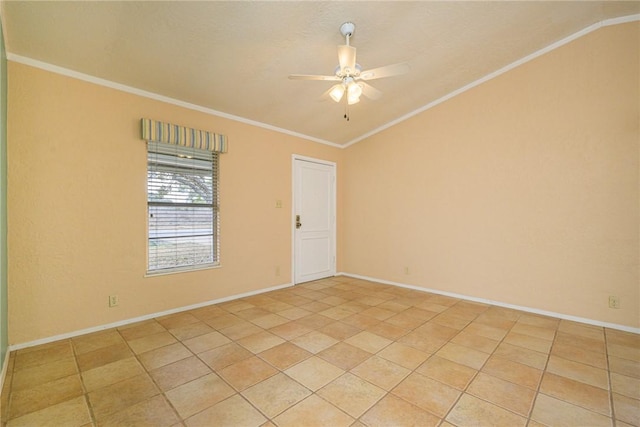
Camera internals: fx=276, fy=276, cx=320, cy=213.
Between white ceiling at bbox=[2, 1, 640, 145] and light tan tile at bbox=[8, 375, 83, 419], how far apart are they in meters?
2.72

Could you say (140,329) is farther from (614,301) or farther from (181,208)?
(614,301)

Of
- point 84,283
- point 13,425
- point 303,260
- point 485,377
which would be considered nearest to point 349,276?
point 303,260

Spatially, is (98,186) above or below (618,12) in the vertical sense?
below

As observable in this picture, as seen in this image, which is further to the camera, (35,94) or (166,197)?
(166,197)

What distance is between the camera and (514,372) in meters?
2.14

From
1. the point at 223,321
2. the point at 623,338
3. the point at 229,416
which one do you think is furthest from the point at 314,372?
the point at 623,338

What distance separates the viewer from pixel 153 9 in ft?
6.97

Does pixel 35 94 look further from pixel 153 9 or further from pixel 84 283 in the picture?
pixel 84 283

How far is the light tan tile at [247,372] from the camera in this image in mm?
2008

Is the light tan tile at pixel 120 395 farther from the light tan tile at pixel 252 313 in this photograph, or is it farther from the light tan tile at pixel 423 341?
the light tan tile at pixel 423 341

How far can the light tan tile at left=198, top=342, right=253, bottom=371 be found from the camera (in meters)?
2.26

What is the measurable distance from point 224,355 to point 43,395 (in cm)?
117

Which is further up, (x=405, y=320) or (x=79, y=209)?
→ (x=79, y=209)

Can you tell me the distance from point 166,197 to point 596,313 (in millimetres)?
5092
